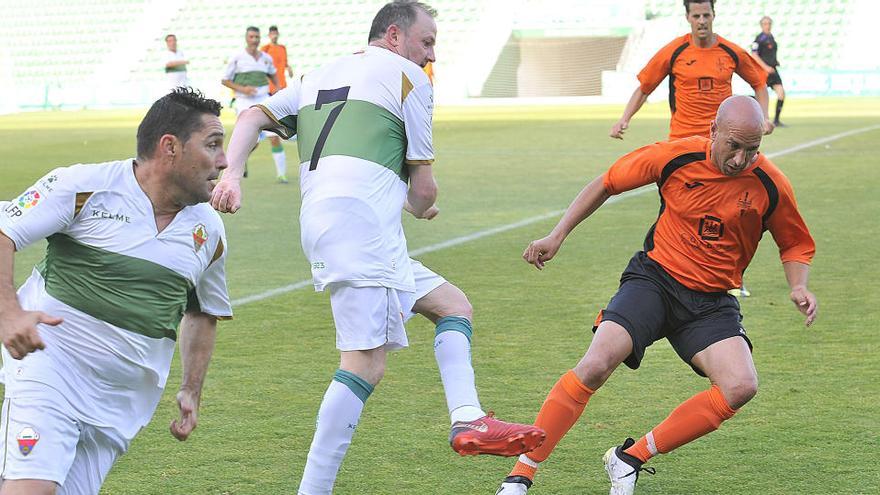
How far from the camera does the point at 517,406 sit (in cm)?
565

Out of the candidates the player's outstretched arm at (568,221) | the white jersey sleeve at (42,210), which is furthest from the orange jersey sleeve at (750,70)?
the white jersey sleeve at (42,210)

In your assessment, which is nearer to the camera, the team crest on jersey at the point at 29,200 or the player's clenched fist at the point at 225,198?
the team crest on jersey at the point at 29,200

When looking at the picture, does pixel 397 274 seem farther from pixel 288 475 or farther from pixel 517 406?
pixel 517 406

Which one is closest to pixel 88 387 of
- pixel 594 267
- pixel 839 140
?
pixel 594 267

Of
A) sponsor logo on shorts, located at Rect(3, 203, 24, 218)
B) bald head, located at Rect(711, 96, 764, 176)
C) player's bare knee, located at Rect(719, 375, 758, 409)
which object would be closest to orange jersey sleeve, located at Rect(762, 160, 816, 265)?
bald head, located at Rect(711, 96, 764, 176)

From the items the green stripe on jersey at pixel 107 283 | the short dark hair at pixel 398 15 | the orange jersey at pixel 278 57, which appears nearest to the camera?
the green stripe on jersey at pixel 107 283

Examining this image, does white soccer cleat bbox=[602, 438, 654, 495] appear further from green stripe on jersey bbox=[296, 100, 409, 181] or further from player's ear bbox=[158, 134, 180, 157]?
player's ear bbox=[158, 134, 180, 157]

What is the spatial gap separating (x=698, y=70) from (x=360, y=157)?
4515mm

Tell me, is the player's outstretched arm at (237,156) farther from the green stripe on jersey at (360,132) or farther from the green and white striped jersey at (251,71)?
the green and white striped jersey at (251,71)

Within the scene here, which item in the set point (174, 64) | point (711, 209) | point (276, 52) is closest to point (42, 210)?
point (711, 209)

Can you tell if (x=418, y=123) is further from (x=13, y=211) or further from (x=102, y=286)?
(x=13, y=211)

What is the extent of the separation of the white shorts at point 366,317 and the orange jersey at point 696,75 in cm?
431

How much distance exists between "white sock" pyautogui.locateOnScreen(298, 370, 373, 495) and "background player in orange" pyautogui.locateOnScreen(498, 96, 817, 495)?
723 millimetres

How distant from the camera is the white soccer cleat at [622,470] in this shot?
4430 millimetres
